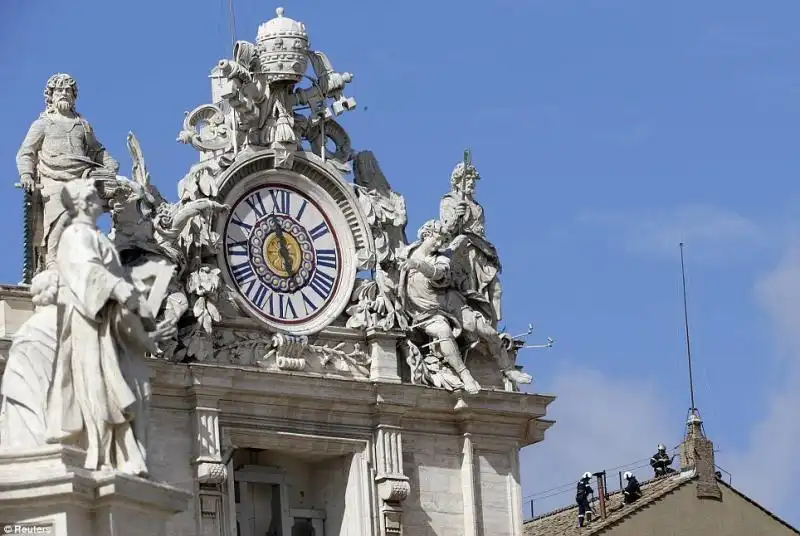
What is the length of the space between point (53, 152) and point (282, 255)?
3175 millimetres

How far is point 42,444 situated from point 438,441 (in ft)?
43.2

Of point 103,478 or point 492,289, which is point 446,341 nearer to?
point 492,289

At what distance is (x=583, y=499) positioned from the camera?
38375mm

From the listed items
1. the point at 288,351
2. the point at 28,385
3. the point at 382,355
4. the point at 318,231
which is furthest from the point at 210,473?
the point at 28,385

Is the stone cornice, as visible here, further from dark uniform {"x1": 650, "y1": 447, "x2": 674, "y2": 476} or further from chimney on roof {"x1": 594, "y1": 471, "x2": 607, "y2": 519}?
dark uniform {"x1": 650, "y1": 447, "x2": 674, "y2": 476}

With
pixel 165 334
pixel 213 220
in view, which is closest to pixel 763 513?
pixel 213 220

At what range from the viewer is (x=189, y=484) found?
2872cm

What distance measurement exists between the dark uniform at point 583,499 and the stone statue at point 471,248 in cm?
694

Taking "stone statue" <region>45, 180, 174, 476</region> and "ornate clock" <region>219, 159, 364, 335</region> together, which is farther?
"ornate clock" <region>219, 159, 364, 335</region>

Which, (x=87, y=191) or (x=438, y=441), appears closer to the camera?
(x=87, y=191)

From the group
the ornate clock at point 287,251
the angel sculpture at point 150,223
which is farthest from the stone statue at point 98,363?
the ornate clock at point 287,251

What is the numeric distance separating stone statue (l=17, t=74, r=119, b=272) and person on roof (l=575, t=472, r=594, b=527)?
11769mm

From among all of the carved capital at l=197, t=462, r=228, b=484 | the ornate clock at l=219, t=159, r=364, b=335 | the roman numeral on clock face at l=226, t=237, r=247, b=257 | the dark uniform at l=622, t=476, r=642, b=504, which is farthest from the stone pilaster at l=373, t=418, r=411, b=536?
the dark uniform at l=622, t=476, r=642, b=504

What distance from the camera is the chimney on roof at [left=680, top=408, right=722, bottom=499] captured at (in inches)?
1567
